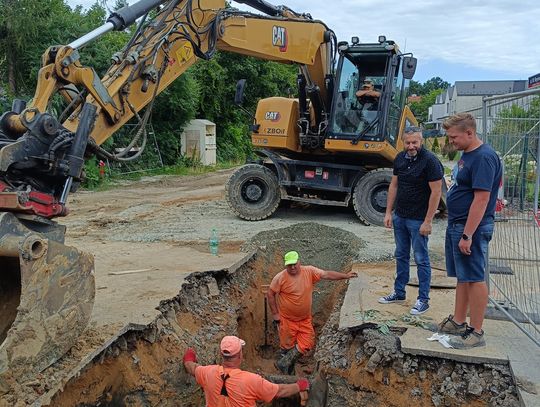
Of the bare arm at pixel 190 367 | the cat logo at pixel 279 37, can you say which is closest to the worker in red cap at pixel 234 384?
the bare arm at pixel 190 367

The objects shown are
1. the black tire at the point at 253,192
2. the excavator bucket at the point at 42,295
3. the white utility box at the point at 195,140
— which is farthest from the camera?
the white utility box at the point at 195,140

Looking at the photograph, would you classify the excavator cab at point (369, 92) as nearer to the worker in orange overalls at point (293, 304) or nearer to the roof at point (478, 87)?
the worker in orange overalls at point (293, 304)

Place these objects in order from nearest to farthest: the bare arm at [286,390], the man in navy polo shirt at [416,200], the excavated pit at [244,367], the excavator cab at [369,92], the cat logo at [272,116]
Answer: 1. the excavated pit at [244,367]
2. the bare arm at [286,390]
3. the man in navy polo shirt at [416,200]
4. the excavator cab at [369,92]
5. the cat logo at [272,116]

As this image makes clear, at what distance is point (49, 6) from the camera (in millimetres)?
17875

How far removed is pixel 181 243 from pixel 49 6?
1321 centimetres

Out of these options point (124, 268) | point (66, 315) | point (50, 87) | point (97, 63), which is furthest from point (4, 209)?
point (97, 63)

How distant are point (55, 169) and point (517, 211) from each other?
4.27 m

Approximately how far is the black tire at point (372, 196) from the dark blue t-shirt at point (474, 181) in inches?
212

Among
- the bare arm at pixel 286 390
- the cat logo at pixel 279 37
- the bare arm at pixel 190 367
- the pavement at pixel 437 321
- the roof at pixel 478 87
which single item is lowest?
the bare arm at pixel 190 367

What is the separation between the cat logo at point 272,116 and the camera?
10336 millimetres

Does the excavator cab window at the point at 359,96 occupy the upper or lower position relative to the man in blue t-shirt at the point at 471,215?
upper

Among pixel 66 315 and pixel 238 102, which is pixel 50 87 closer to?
pixel 66 315

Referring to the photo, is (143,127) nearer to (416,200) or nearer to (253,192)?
(416,200)

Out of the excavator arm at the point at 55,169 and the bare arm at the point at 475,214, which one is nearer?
the excavator arm at the point at 55,169
